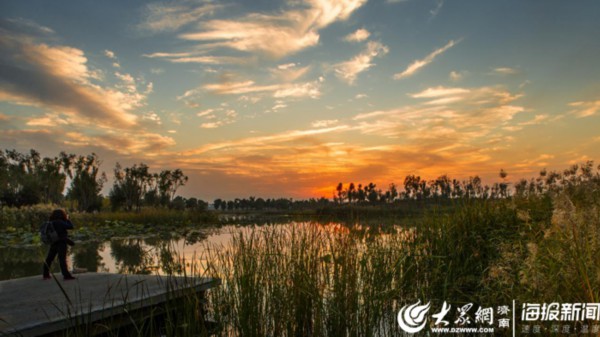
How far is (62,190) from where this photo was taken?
162 ft

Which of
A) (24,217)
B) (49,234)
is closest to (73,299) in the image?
(49,234)

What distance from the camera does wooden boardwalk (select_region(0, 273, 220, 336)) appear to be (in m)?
4.12

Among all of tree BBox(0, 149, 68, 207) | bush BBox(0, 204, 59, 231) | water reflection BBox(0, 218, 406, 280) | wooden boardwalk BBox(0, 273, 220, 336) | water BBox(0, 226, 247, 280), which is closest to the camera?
wooden boardwalk BBox(0, 273, 220, 336)

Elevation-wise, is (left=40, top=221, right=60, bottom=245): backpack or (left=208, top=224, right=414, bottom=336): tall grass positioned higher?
(left=40, top=221, right=60, bottom=245): backpack

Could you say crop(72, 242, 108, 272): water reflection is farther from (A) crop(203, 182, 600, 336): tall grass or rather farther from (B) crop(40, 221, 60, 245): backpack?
(A) crop(203, 182, 600, 336): tall grass

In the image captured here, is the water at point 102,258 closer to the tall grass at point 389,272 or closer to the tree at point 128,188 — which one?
the tall grass at point 389,272

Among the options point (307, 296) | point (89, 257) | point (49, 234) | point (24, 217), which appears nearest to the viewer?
point (307, 296)

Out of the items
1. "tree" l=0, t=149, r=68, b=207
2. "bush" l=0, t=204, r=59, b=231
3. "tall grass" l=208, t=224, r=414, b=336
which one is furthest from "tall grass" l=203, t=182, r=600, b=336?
"tree" l=0, t=149, r=68, b=207

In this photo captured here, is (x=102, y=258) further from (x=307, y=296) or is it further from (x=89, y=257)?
(x=307, y=296)

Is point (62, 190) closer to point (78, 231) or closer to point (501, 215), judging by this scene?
point (78, 231)

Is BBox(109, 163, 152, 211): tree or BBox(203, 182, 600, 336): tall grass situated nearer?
BBox(203, 182, 600, 336): tall grass

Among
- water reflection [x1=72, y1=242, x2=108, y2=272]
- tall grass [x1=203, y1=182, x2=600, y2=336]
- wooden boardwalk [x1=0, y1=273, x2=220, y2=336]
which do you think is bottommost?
water reflection [x1=72, y1=242, x2=108, y2=272]

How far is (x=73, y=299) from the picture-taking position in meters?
5.22

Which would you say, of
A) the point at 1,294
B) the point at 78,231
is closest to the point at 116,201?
the point at 78,231
